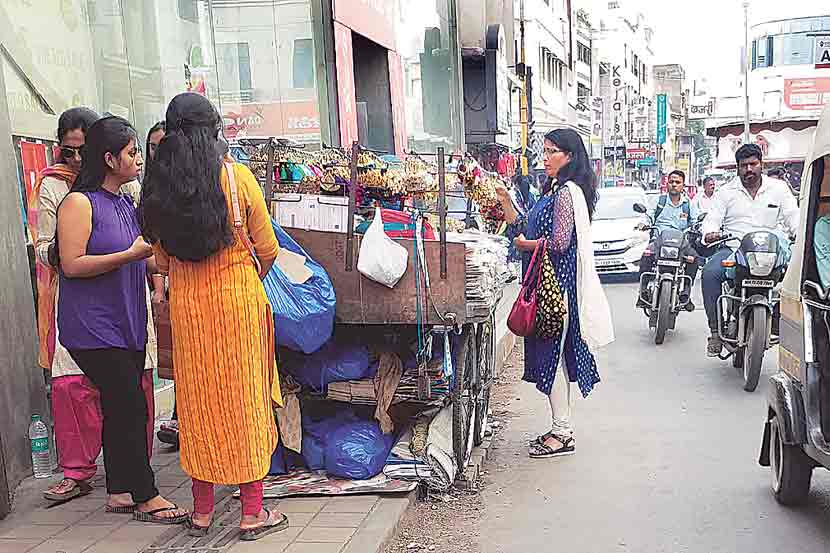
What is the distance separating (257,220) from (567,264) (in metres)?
2.43

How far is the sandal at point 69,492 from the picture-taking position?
179 inches

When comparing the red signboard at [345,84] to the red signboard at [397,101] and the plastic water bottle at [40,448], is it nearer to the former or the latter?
the red signboard at [397,101]

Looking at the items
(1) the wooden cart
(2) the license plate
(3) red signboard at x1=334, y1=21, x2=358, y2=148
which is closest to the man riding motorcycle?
(2) the license plate

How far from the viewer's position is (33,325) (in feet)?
17.0

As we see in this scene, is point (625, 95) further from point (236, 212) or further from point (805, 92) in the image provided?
point (236, 212)

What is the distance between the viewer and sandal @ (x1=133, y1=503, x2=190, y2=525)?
→ 4.24m

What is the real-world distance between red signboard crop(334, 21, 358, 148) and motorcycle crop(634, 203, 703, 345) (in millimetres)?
3711

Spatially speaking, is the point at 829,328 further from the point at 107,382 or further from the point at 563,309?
the point at 107,382

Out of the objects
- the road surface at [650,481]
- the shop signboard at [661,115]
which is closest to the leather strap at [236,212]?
the road surface at [650,481]

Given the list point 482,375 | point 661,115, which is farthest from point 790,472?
point 661,115

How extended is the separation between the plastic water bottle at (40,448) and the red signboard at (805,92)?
111ft

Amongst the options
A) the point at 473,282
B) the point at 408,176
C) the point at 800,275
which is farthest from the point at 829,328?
the point at 408,176

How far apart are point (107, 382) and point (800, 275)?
3479 mm

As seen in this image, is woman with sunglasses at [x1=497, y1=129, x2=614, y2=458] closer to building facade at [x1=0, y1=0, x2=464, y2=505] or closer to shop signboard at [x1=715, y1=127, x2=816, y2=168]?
building facade at [x1=0, y1=0, x2=464, y2=505]
